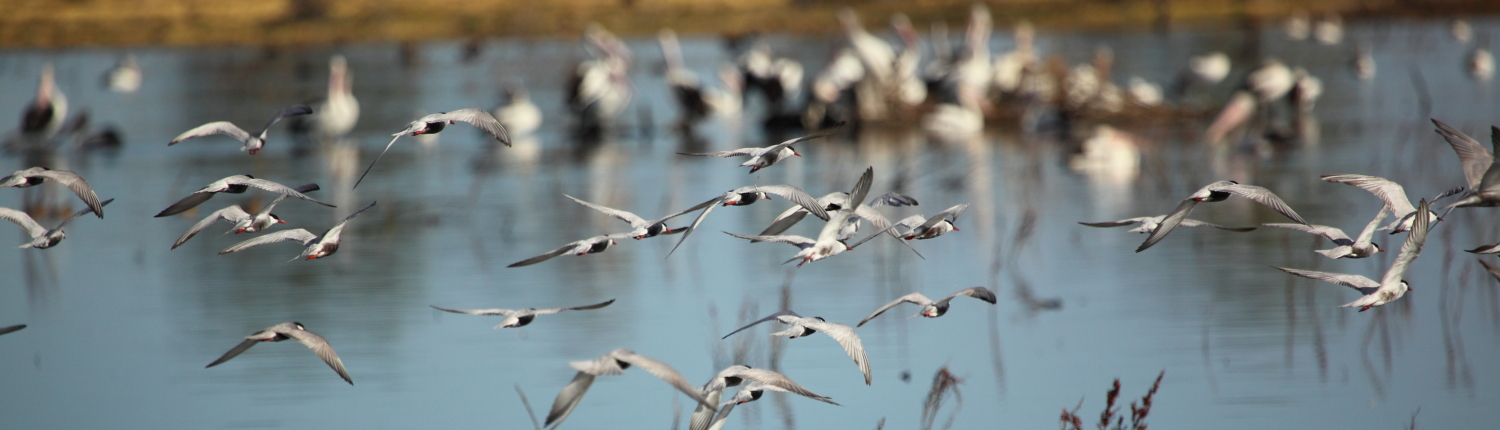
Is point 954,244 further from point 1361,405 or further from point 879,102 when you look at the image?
point 879,102

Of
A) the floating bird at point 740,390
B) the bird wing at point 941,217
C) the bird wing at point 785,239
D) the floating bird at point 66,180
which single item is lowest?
the floating bird at point 740,390

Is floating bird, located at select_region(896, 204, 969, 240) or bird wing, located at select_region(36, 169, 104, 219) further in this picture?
bird wing, located at select_region(36, 169, 104, 219)

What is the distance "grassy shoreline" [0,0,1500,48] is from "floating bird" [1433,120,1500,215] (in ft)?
106

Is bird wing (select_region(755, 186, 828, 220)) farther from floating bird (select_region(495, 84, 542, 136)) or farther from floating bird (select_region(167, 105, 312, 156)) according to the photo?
floating bird (select_region(495, 84, 542, 136))

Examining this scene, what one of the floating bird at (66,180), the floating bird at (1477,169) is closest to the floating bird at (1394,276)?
the floating bird at (1477,169)

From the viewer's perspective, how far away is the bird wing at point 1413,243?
3902 mm

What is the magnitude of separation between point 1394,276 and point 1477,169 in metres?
0.44

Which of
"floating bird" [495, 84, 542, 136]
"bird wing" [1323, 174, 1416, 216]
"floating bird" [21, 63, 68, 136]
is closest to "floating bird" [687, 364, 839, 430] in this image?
"bird wing" [1323, 174, 1416, 216]

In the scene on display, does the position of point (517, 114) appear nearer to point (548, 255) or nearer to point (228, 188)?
point (228, 188)

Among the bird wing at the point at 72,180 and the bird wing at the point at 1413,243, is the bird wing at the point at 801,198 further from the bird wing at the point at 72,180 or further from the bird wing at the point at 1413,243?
the bird wing at the point at 72,180

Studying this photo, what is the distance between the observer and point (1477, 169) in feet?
14.1

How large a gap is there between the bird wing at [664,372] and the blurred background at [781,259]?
134 cm

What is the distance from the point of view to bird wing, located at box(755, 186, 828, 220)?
400 centimetres

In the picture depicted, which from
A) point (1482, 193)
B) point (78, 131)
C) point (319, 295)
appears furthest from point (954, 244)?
point (78, 131)
